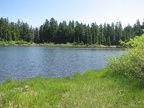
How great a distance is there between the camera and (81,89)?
13844 mm

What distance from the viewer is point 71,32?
168 meters

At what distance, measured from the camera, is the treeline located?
161875mm

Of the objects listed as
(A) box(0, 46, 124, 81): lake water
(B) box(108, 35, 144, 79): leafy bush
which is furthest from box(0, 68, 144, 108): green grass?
(A) box(0, 46, 124, 81): lake water

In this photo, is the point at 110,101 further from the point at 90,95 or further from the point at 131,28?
the point at 131,28

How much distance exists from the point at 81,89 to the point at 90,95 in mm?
1651

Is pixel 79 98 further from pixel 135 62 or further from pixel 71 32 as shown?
pixel 71 32

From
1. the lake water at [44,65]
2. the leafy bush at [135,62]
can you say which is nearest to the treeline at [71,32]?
the lake water at [44,65]

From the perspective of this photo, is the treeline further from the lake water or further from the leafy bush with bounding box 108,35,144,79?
the leafy bush with bounding box 108,35,144,79

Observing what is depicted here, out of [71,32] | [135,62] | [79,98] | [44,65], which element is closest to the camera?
[79,98]

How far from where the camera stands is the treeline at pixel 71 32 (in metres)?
162

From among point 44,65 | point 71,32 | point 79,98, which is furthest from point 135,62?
point 71,32

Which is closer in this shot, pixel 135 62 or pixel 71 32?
pixel 135 62

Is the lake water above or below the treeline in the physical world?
below

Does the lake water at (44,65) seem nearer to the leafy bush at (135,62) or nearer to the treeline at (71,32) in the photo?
the leafy bush at (135,62)
